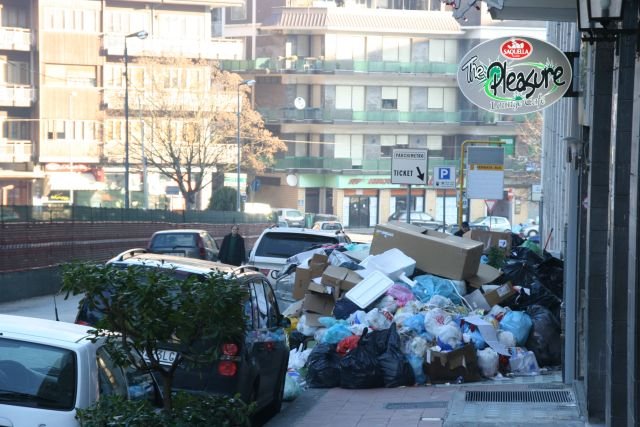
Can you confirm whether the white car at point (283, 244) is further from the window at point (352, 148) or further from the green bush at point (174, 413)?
the window at point (352, 148)

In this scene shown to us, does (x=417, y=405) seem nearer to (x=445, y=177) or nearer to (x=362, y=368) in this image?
(x=362, y=368)

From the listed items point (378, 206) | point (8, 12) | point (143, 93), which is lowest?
point (378, 206)

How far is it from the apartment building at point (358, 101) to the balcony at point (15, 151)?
55.1 ft

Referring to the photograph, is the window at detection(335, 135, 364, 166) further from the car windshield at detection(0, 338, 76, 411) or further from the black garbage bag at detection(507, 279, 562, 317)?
the car windshield at detection(0, 338, 76, 411)

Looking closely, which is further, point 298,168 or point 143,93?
point 298,168

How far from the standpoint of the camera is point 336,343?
45.1 feet

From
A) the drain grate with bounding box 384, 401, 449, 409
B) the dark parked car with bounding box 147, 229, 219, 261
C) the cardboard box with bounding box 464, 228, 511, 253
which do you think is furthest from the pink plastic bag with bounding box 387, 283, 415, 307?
the dark parked car with bounding box 147, 229, 219, 261

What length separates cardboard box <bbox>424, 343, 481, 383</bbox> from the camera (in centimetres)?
1340

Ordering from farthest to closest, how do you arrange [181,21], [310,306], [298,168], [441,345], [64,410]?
[298,168] < [181,21] < [310,306] < [441,345] < [64,410]

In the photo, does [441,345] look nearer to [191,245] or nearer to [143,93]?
[191,245]

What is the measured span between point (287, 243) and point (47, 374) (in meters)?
15.3

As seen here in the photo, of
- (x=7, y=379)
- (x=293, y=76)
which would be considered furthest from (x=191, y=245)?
(x=293, y=76)

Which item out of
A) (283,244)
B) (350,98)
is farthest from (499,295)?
(350,98)

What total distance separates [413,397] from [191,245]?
16414mm
